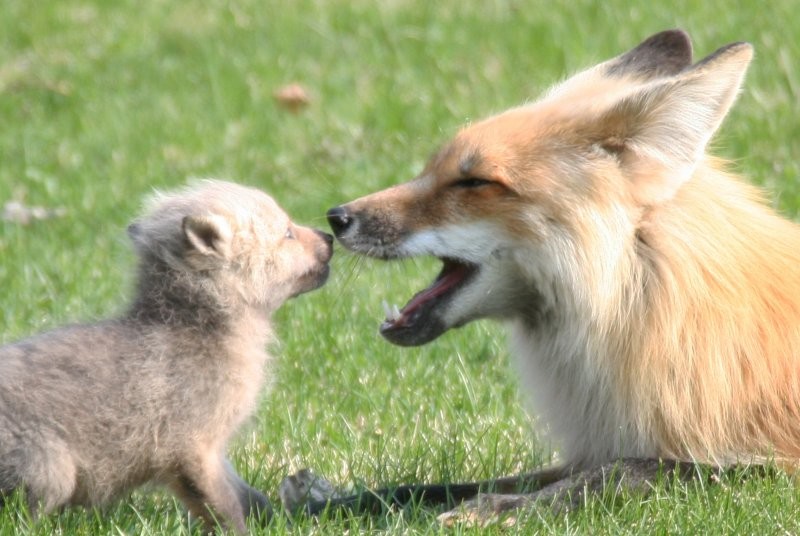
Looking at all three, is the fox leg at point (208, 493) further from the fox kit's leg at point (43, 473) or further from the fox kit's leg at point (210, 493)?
the fox kit's leg at point (43, 473)

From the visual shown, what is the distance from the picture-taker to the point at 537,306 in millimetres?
4797

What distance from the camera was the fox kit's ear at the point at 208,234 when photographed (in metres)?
4.50

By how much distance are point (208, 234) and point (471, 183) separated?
3.12 ft

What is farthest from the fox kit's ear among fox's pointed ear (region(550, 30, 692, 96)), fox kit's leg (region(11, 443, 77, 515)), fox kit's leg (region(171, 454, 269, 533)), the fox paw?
fox's pointed ear (region(550, 30, 692, 96))

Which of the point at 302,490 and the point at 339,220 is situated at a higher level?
the point at 339,220

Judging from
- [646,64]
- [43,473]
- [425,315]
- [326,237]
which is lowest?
[43,473]

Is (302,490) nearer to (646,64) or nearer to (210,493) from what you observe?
(210,493)

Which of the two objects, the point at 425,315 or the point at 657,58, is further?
the point at 657,58

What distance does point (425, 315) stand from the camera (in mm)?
4887

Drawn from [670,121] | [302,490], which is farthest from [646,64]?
[302,490]

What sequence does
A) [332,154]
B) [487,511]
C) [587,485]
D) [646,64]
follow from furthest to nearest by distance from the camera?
1. [332,154]
2. [646,64]
3. [587,485]
4. [487,511]

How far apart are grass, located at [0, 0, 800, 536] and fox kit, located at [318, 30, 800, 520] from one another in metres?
0.32

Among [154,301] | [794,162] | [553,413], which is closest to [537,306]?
[553,413]

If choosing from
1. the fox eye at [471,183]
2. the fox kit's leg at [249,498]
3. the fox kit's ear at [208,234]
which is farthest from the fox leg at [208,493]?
the fox eye at [471,183]
